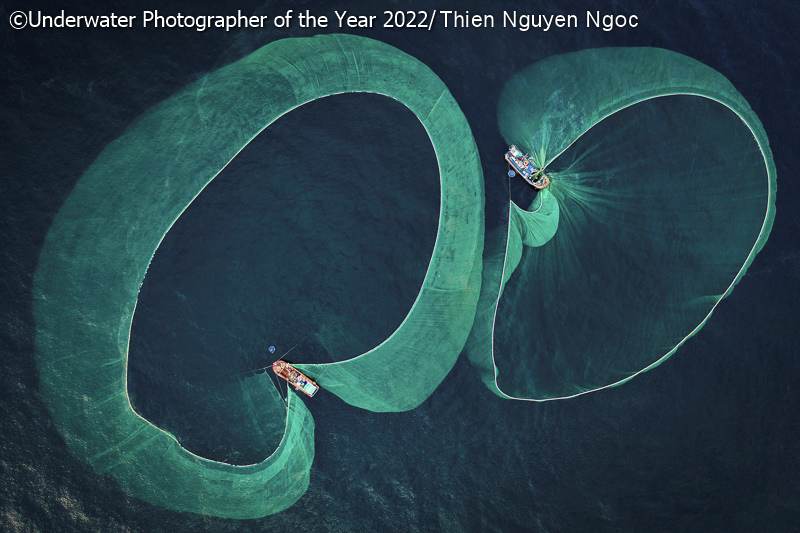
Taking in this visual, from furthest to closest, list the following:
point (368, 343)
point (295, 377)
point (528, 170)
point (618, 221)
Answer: point (618, 221) < point (528, 170) < point (368, 343) < point (295, 377)

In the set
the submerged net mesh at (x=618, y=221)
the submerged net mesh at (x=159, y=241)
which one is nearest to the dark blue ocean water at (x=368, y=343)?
the submerged net mesh at (x=159, y=241)

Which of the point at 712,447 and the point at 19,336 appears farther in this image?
the point at 712,447

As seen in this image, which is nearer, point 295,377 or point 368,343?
point 295,377

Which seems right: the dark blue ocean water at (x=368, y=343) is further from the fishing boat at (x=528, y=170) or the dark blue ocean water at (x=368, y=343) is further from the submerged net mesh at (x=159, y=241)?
the fishing boat at (x=528, y=170)

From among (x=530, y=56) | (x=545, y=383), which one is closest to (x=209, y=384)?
(x=545, y=383)

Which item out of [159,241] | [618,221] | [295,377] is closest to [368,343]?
[295,377]

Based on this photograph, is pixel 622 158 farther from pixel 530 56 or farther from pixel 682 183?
pixel 530 56

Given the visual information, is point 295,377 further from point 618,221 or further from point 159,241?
point 618,221
